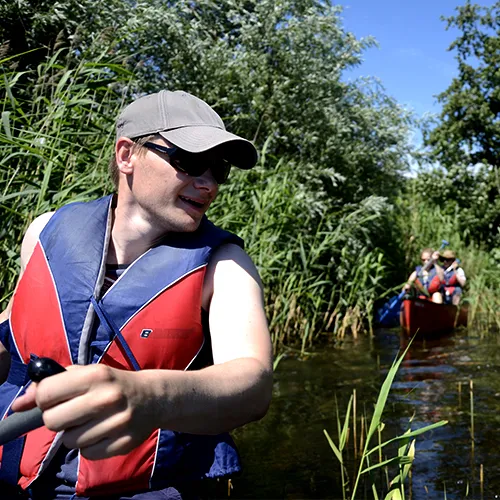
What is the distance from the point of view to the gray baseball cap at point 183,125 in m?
1.75

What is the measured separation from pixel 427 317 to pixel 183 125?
9.91m

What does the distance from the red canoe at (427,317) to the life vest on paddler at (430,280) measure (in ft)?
2.41

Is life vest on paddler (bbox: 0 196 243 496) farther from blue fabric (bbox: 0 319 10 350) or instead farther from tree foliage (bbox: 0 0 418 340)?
tree foliage (bbox: 0 0 418 340)

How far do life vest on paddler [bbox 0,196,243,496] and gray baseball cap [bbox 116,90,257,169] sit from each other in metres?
0.24

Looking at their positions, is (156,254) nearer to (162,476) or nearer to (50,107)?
(162,476)

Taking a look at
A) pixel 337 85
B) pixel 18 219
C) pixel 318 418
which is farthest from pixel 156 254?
pixel 337 85

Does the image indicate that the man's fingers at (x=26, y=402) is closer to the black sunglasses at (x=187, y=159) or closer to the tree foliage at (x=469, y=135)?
the black sunglasses at (x=187, y=159)

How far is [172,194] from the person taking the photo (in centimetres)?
178

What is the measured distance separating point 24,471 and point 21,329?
371 millimetres

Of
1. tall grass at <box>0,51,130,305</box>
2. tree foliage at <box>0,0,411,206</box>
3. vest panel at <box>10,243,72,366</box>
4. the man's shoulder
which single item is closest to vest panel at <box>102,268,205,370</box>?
vest panel at <box>10,243,72,366</box>

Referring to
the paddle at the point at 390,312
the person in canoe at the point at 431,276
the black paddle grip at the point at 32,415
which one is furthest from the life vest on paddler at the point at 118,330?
the person in canoe at the point at 431,276

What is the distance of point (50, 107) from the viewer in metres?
4.00

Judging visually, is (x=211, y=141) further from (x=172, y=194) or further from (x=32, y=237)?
(x=32, y=237)

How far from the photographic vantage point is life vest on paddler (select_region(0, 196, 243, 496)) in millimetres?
1647
